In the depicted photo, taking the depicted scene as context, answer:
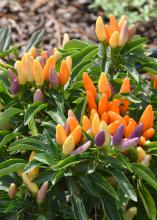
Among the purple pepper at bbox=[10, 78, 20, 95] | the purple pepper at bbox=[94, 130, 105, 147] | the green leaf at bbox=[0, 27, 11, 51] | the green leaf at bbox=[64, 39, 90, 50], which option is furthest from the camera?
the green leaf at bbox=[0, 27, 11, 51]

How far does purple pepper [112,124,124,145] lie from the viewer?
1768 mm

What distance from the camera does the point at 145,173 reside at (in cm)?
179

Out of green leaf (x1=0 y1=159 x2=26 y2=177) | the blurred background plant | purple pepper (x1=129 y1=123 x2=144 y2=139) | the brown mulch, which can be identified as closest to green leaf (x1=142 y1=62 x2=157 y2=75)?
purple pepper (x1=129 y1=123 x2=144 y2=139)

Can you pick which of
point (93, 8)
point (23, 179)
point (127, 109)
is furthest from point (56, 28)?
point (23, 179)

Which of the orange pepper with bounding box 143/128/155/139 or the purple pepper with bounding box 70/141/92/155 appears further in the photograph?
the orange pepper with bounding box 143/128/155/139

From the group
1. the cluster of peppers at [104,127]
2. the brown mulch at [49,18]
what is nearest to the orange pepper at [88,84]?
the cluster of peppers at [104,127]

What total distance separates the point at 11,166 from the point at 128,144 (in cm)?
37

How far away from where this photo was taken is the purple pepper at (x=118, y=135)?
5.80 ft

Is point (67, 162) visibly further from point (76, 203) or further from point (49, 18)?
point (49, 18)

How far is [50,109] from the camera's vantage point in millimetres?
1987

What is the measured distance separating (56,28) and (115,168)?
256cm

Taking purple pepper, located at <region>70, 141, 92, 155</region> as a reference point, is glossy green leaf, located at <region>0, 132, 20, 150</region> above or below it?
above

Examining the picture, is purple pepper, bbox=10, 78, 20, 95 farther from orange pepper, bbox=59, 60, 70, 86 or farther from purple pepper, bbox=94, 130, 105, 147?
purple pepper, bbox=94, 130, 105, 147

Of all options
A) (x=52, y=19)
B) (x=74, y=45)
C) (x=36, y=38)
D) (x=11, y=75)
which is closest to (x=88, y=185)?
(x=11, y=75)
